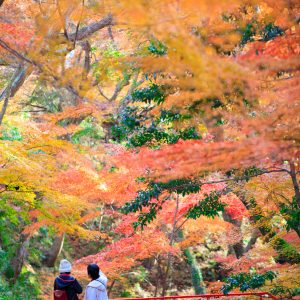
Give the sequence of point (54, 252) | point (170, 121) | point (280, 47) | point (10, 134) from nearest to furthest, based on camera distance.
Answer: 1. point (280, 47)
2. point (170, 121)
3. point (10, 134)
4. point (54, 252)

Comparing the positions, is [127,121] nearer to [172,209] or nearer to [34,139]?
[34,139]

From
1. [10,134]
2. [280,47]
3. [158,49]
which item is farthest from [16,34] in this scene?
[280,47]

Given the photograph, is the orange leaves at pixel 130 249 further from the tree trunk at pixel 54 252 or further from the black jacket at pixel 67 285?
the black jacket at pixel 67 285

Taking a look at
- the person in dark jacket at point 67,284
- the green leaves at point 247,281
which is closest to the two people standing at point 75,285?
the person in dark jacket at point 67,284

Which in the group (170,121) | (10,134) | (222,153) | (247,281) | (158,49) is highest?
(10,134)

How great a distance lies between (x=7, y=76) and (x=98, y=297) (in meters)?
11.0

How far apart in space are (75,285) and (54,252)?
1130cm

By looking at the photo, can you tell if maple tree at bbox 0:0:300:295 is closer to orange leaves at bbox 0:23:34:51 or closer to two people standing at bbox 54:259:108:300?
orange leaves at bbox 0:23:34:51

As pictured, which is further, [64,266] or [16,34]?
[16,34]

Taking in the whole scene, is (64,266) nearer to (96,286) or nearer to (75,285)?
(75,285)

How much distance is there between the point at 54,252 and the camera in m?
16.5

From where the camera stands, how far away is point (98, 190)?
38.1 feet

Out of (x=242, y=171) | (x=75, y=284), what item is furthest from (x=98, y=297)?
(x=242, y=171)

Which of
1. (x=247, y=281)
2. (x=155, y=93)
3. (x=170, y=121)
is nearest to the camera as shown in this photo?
(x=155, y=93)
